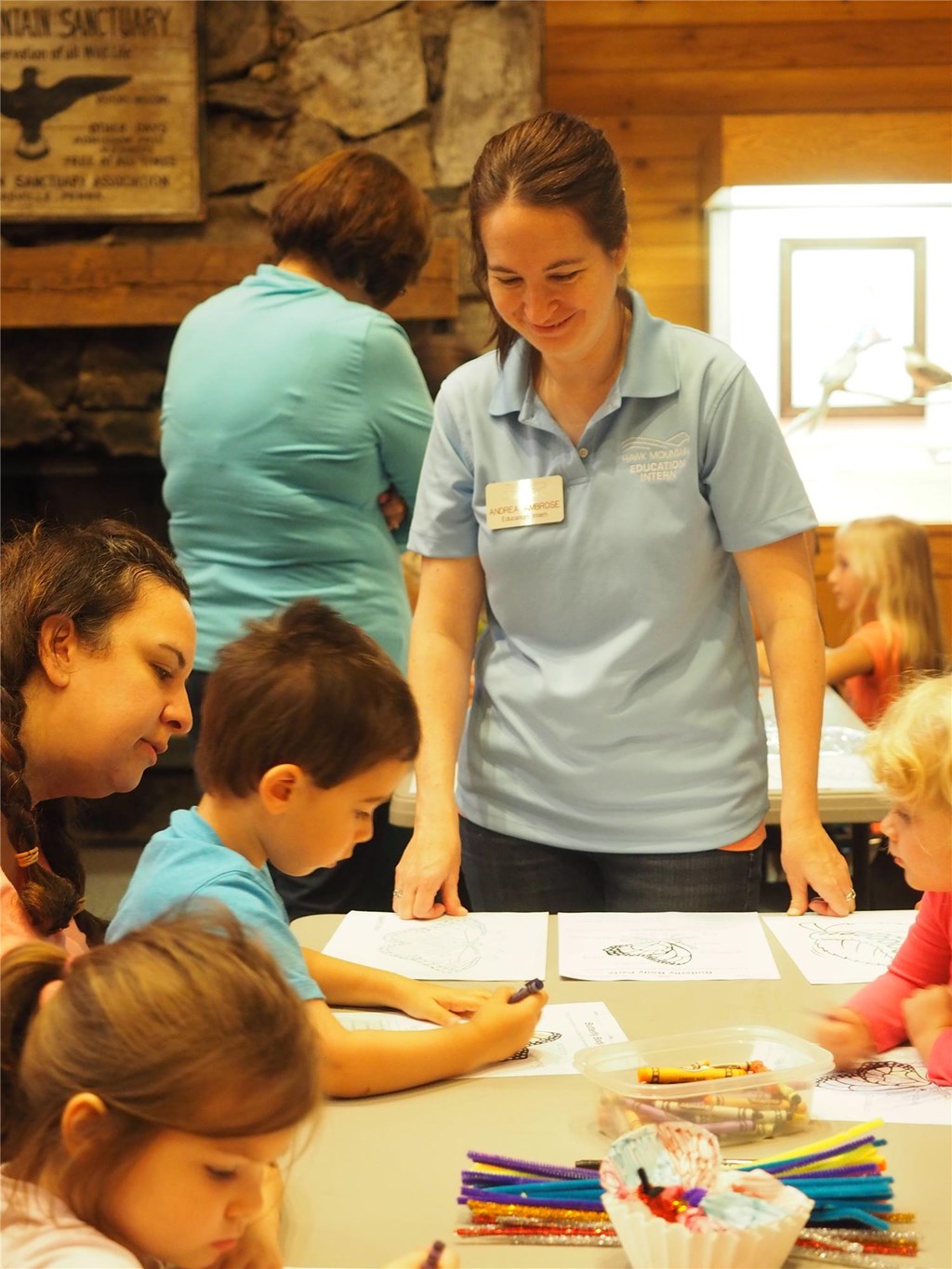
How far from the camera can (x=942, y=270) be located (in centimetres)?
420

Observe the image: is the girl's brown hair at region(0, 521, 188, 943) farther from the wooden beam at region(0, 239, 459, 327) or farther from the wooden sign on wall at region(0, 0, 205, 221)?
the wooden sign on wall at region(0, 0, 205, 221)

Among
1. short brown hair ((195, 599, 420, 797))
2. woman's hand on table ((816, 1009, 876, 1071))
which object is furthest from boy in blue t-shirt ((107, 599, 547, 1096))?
woman's hand on table ((816, 1009, 876, 1071))

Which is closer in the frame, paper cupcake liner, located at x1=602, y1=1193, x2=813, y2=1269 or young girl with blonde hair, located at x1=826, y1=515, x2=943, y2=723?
paper cupcake liner, located at x1=602, y1=1193, x2=813, y2=1269

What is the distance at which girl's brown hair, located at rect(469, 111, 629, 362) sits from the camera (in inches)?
55.3

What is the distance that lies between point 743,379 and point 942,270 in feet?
10.1

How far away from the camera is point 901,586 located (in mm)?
3266

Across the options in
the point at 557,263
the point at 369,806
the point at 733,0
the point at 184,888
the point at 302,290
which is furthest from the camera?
the point at 733,0

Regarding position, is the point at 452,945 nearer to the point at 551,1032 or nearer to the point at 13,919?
the point at 551,1032

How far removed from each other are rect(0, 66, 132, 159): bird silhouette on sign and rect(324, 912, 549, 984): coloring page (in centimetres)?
318

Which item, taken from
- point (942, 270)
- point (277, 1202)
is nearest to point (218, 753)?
point (277, 1202)

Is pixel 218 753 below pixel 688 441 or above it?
below

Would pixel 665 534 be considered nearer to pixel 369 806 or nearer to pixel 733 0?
pixel 369 806

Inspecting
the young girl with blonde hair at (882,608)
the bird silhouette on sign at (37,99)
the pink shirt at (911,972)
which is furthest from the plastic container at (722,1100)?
the bird silhouette on sign at (37,99)

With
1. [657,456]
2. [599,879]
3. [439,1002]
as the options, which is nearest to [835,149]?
[657,456]
